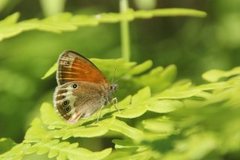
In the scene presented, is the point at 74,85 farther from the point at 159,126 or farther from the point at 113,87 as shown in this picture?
the point at 159,126

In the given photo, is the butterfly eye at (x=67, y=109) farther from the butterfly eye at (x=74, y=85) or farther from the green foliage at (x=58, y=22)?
the green foliage at (x=58, y=22)

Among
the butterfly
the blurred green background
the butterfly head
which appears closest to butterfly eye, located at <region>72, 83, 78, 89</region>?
the butterfly

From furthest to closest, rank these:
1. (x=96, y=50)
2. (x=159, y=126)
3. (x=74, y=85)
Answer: (x=96, y=50) → (x=74, y=85) → (x=159, y=126)

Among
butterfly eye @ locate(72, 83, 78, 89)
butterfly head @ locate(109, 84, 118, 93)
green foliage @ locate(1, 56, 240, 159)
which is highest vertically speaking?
butterfly eye @ locate(72, 83, 78, 89)

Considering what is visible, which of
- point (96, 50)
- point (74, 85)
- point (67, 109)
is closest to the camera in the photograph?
point (67, 109)

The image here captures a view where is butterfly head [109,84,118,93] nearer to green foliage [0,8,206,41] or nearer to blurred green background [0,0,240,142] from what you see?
green foliage [0,8,206,41]

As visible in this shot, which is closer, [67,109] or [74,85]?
[67,109]

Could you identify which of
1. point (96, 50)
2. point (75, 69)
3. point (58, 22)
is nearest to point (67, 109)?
point (75, 69)

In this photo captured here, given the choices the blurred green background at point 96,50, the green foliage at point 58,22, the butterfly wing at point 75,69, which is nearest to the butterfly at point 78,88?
the butterfly wing at point 75,69
